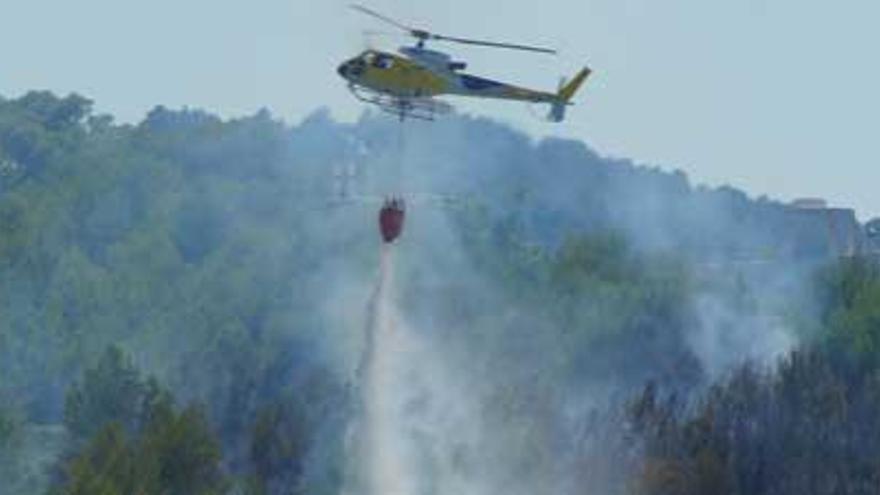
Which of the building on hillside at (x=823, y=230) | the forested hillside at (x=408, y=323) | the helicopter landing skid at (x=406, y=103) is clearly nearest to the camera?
the helicopter landing skid at (x=406, y=103)

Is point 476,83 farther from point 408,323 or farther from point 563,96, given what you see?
point 408,323

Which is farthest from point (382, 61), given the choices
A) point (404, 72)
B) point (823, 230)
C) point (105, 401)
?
point (823, 230)

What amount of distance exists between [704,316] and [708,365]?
15.5 feet

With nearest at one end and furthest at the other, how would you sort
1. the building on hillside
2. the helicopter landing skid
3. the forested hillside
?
the helicopter landing skid → the forested hillside → the building on hillside

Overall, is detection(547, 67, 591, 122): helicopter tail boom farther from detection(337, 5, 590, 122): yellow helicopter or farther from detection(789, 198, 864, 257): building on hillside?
detection(789, 198, 864, 257): building on hillside

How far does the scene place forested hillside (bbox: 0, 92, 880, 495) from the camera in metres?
75.0

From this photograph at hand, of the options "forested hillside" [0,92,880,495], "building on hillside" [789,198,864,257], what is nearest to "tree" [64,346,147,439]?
"forested hillside" [0,92,880,495]

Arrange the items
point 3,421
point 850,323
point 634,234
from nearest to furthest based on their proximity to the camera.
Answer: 1. point 3,421
2. point 850,323
3. point 634,234

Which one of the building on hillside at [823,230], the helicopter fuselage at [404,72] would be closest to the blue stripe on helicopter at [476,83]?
the helicopter fuselage at [404,72]

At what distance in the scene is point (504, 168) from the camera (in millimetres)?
170250

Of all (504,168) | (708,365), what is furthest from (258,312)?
(504,168)

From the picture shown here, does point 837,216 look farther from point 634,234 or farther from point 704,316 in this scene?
point 704,316

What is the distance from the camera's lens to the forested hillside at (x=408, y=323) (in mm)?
75000

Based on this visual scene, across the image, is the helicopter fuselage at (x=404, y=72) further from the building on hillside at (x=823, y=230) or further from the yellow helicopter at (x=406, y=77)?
the building on hillside at (x=823, y=230)
